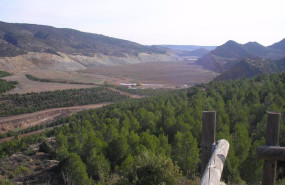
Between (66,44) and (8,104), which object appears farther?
(66,44)

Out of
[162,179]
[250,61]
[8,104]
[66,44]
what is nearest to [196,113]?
[162,179]

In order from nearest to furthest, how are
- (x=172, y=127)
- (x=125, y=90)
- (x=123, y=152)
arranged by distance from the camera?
(x=123, y=152)
(x=172, y=127)
(x=125, y=90)

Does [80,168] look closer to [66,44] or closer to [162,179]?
[162,179]

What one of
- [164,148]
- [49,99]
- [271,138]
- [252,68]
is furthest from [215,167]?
[252,68]

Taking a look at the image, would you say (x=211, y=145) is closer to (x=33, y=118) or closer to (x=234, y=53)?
(x=33, y=118)

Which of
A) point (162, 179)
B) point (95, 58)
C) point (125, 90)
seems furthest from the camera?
point (95, 58)

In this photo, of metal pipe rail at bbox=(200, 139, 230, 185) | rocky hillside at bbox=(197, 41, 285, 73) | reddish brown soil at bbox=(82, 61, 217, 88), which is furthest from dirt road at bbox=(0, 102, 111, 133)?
rocky hillside at bbox=(197, 41, 285, 73)

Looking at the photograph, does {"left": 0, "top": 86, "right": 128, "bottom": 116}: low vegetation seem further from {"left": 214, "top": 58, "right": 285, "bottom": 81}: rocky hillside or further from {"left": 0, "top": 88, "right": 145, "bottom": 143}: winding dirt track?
{"left": 214, "top": 58, "right": 285, "bottom": 81}: rocky hillside

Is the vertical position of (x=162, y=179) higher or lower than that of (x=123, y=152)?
higher

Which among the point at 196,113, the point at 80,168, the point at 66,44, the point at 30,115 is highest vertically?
the point at 66,44
